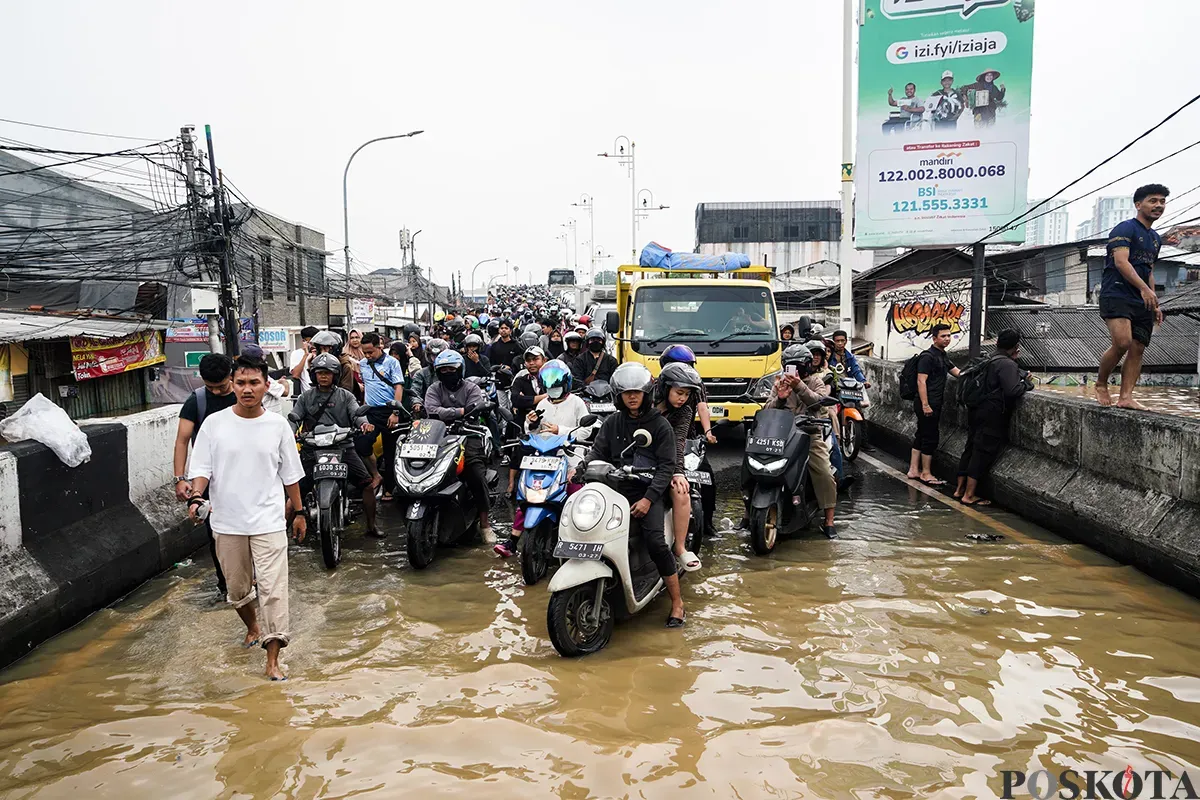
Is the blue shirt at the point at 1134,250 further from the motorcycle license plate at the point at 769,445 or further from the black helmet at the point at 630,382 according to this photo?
the black helmet at the point at 630,382

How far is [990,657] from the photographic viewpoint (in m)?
4.47

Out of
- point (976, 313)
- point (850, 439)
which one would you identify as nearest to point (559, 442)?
point (850, 439)

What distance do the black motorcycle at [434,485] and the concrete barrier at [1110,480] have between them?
4.94 m

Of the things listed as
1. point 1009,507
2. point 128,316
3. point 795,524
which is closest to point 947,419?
point 1009,507

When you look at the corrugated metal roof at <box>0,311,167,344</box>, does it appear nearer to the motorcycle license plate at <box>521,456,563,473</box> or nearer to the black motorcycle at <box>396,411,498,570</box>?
the black motorcycle at <box>396,411,498,570</box>

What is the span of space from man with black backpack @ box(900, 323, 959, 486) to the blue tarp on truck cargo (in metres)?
4.12

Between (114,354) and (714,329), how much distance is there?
39.6 ft

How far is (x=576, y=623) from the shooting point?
4680 millimetres

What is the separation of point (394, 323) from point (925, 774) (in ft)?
119

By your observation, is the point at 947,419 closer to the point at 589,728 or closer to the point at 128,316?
the point at 589,728

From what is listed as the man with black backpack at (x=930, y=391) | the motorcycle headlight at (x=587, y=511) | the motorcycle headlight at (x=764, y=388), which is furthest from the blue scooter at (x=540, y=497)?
the man with black backpack at (x=930, y=391)

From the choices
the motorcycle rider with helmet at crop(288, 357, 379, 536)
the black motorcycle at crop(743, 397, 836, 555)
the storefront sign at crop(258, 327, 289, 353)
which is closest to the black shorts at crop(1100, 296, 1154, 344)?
the black motorcycle at crop(743, 397, 836, 555)

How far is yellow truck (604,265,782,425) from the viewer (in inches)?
423

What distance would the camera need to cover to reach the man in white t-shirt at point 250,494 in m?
4.50
